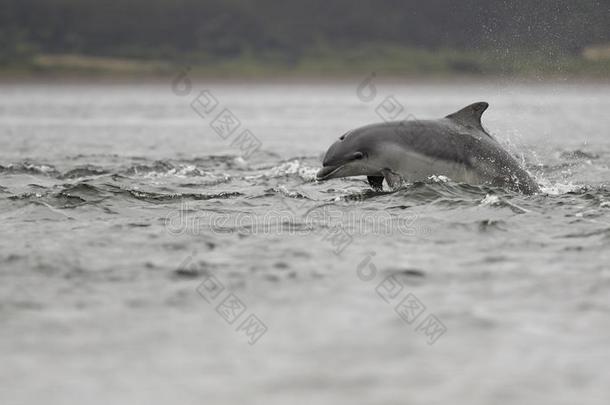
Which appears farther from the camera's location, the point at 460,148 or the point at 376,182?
the point at 376,182

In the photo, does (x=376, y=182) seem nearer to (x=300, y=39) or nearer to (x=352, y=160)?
(x=352, y=160)

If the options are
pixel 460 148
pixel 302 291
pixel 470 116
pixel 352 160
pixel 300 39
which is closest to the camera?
pixel 302 291

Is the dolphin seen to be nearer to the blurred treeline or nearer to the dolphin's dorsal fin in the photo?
the dolphin's dorsal fin

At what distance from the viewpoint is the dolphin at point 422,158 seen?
54.8 feet

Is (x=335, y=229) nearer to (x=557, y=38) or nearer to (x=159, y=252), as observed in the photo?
(x=159, y=252)

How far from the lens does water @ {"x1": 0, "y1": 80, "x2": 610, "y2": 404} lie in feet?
24.7

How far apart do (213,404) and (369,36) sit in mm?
189289

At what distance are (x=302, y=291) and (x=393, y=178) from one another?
6.97 meters

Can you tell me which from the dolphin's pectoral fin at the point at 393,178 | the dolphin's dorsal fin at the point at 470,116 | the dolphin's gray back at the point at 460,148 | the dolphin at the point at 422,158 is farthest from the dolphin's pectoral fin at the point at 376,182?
the dolphin's dorsal fin at the point at 470,116

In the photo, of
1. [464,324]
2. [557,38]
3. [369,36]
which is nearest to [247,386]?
[464,324]

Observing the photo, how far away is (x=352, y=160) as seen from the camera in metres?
16.7

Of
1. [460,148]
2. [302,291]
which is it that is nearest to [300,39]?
[460,148]

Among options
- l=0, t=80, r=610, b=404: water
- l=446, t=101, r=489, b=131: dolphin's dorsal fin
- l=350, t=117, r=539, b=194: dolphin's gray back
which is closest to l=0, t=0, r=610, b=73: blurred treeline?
l=446, t=101, r=489, b=131: dolphin's dorsal fin

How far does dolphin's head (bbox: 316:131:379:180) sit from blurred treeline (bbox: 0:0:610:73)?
10824cm
